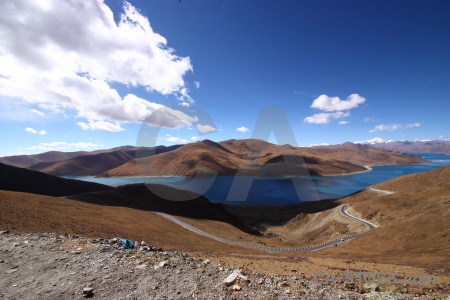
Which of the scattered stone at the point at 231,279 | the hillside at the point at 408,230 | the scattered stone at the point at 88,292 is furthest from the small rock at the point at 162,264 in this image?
the hillside at the point at 408,230

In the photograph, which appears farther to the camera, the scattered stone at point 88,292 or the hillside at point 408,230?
the hillside at point 408,230

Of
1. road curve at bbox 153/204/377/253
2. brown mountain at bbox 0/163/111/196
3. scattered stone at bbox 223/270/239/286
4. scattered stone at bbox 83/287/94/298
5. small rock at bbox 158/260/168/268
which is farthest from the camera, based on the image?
brown mountain at bbox 0/163/111/196

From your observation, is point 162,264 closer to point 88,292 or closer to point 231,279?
point 88,292

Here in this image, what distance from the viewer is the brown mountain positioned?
351 ft

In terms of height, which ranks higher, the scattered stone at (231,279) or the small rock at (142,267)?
the small rock at (142,267)

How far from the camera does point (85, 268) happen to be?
11320 millimetres

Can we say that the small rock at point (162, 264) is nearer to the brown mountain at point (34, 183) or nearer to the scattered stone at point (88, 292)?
the scattered stone at point (88, 292)

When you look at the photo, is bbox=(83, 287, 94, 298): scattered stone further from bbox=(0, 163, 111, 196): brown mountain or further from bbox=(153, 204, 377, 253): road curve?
bbox=(0, 163, 111, 196): brown mountain

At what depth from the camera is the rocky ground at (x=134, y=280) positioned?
9211 mm

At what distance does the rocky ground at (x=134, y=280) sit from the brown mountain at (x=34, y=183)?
11954 cm

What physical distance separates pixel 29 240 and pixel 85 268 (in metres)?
Result: 6.97

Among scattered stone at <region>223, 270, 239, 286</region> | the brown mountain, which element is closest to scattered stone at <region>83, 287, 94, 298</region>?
scattered stone at <region>223, 270, 239, 286</region>

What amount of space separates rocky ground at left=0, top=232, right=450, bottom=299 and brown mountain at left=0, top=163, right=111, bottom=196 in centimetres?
11954

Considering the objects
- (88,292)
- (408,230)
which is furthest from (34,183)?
(408,230)
